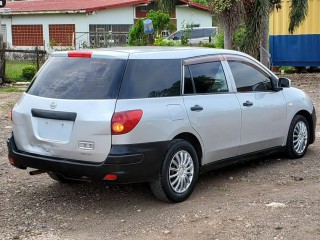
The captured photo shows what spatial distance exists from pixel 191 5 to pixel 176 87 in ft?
103

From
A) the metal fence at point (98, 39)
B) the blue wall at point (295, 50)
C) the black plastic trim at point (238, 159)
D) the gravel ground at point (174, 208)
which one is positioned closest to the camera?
the gravel ground at point (174, 208)

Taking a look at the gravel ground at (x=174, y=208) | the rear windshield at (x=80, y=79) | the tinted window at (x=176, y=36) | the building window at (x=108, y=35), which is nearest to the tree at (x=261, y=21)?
the gravel ground at (x=174, y=208)

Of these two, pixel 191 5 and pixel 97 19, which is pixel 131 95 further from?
pixel 191 5

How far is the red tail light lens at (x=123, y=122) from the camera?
18.0ft

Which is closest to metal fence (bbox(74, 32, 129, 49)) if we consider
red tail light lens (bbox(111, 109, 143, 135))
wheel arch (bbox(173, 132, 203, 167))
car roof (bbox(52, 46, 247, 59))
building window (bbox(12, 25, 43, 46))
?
building window (bbox(12, 25, 43, 46))

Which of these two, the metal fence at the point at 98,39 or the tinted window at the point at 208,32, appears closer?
the metal fence at the point at 98,39

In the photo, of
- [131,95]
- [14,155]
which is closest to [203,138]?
[131,95]

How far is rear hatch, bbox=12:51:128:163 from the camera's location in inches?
217

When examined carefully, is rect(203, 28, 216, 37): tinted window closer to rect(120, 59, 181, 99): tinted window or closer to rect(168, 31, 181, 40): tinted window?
rect(168, 31, 181, 40): tinted window

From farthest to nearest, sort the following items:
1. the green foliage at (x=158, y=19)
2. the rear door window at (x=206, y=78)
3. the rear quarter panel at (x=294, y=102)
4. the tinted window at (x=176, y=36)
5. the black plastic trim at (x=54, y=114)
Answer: the tinted window at (x=176, y=36) < the green foliage at (x=158, y=19) < the rear quarter panel at (x=294, y=102) < the rear door window at (x=206, y=78) < the black plastic trim at (x=54, y=114)

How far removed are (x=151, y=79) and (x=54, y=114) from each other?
1029 millimetres

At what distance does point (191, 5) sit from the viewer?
36.7m

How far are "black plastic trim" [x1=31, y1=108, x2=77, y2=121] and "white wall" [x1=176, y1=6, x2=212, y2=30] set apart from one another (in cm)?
3099

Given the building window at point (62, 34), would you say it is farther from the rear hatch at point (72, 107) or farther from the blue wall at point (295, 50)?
the rear hatch at point (72, 107)
